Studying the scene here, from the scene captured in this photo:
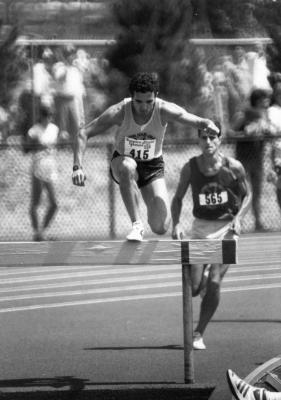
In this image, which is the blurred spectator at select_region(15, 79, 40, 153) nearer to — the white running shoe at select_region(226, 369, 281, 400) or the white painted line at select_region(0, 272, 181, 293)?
the white painted line at select_region(0, 272, 181, 293)

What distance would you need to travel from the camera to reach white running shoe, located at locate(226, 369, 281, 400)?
689 centimetres

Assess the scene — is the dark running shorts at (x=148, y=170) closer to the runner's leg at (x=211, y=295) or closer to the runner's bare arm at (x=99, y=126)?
the runner's bare arm at (x=99, y=126)

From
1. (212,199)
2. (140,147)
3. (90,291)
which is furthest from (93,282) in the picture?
(140,147)

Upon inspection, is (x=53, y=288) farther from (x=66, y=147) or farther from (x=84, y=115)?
(x=84, y=115)

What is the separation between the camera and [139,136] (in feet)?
32.6

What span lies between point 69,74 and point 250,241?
3.79 metres

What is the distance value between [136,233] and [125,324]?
140 inches

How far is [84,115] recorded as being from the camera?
20.5 m

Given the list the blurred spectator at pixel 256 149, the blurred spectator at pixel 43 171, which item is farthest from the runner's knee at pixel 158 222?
the blurred spectator at pixel 256 149

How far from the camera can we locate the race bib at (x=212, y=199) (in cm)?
1129

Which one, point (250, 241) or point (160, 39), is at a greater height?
point (160, 39)

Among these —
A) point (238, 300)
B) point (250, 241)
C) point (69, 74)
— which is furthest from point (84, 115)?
point (238, 300)

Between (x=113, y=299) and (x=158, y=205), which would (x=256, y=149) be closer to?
(x=113, y=299)

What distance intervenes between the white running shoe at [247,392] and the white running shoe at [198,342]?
389 cm
